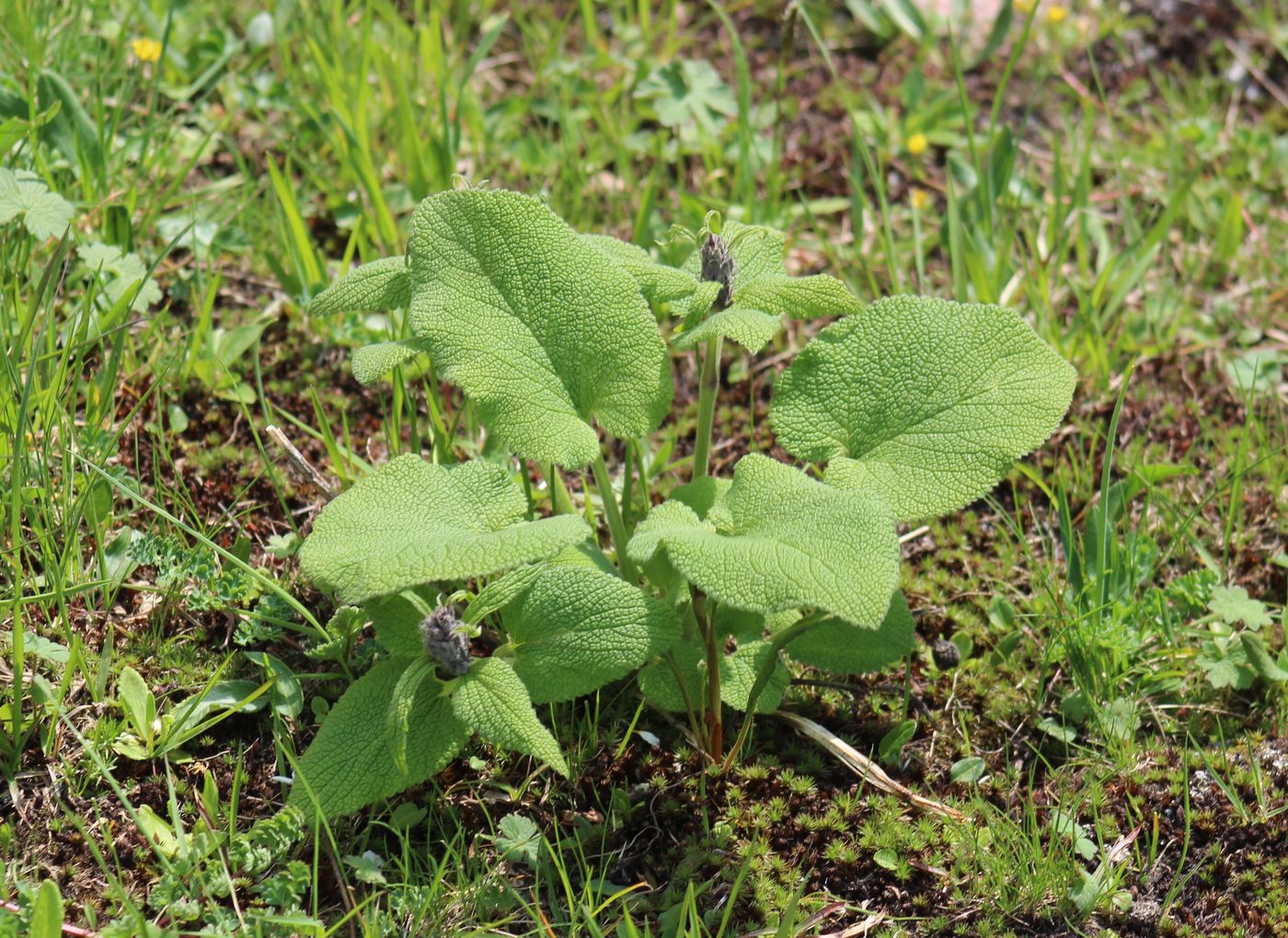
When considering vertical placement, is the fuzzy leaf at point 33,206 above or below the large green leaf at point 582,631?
above

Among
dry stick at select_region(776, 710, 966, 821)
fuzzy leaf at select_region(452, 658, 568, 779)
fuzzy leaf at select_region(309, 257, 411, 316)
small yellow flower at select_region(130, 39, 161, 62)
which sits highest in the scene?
small yellow flower at select_region(130, 39, 161, 62)

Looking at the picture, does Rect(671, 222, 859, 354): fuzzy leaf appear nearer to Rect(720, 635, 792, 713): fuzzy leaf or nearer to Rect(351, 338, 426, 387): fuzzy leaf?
Rect(351, 338, 426, 387): fuzzy leaf

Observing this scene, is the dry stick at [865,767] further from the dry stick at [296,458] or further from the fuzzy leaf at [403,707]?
the dry stick at [296,458]

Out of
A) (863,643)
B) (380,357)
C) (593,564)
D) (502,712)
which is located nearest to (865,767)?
(863,643)

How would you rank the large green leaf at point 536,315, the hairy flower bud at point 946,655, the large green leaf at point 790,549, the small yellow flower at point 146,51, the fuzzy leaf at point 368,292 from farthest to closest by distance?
the small yellow flower at point 146,51
the hairy flower bud at point 946,655
the fuzzy leaf at point 368,292
the large green leaf at point 536,315
the large green leaf at point 790,549

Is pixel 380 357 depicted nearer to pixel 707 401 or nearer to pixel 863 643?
pixel 707 401

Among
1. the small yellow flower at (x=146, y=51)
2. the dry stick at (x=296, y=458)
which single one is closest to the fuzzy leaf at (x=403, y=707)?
the dry stick at (x=296, y=458)

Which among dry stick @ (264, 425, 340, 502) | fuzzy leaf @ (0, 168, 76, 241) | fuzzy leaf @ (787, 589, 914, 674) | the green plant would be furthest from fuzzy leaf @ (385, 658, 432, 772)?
fuzzy leaf @ (0, 168, 76, 241)

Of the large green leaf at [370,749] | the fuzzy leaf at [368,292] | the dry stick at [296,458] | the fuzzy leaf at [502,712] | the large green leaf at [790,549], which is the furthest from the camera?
the dry stick at [296,458]

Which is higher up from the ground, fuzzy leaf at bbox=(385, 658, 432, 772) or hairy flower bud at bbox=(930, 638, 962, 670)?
fuzzy leaf at bbox=(385, 658, 432, 772)
